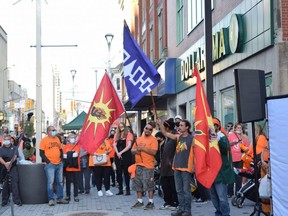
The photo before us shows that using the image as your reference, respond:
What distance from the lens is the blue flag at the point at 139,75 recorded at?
1040 cm

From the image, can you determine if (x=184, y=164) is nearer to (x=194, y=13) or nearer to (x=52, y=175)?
(x=52, y=175)

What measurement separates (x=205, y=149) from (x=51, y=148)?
189 inches

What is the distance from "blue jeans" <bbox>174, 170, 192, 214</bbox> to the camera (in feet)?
30.9

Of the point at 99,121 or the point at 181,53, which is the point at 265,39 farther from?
the point at 181,53

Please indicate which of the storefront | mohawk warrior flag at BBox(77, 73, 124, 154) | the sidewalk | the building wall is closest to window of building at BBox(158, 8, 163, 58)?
the storefront

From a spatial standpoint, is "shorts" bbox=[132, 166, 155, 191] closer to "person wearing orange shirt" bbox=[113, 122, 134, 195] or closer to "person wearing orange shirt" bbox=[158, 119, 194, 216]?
"person wearing orange shirt" bbox=[158, 119, 194, 216]

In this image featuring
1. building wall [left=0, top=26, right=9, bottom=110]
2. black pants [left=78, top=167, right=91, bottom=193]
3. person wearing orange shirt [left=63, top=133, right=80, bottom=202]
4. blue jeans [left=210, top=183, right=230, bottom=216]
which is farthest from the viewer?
building wall [left=0, top=26, right=9, bottom=110]

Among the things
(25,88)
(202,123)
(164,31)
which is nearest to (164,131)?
(202,123)

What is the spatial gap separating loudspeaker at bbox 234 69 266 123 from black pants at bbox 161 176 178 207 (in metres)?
3.18

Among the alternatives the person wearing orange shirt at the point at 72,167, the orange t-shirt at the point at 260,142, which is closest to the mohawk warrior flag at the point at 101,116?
the person wearing orange shirt at the point at 72,167

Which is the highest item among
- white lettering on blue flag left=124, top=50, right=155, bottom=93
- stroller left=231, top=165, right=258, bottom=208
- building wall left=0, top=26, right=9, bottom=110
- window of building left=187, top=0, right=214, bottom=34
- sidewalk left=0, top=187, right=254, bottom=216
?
building wall left=0, top=26, right=9, bottom=110

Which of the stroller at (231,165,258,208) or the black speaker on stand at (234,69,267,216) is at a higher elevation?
the black speaker on stand at (234,69,267,216)

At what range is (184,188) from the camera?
9461 mm

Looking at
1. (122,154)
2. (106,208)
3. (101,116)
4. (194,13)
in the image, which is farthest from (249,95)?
(194,13)
